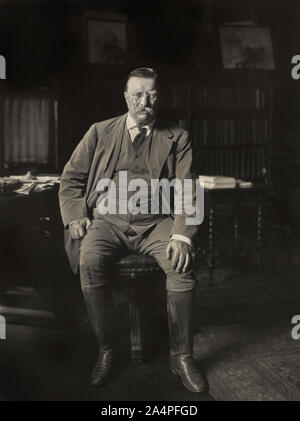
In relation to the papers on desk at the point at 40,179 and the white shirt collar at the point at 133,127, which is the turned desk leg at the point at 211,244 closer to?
the papers on desk at the point at 40,179

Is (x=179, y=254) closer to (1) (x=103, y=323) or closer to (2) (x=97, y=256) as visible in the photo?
(2) (x=97, y=256)

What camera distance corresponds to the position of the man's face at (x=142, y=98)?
278 cm

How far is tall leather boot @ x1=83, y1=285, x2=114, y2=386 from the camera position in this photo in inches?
106

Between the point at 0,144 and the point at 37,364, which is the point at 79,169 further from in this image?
the point at 0,144

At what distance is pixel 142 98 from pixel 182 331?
1184mm

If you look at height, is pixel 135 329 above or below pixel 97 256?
below

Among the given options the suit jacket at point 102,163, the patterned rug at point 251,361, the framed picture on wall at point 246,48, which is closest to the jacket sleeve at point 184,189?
the suit jacket at point 102,163

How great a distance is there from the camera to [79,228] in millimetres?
2820

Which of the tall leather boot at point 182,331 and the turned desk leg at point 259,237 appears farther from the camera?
the turned desk leg at point 259,237

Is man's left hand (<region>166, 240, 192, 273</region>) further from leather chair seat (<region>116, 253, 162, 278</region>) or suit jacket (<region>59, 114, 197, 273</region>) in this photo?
suit jacket (<region>59, 114, 197, 273</region>)

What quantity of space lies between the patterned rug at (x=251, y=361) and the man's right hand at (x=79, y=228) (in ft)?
3.03

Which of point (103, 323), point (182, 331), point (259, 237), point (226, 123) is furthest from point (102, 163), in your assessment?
point (226, 123)

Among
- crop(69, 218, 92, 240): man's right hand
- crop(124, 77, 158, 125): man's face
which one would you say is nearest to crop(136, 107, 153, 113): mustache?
crop(124, 77, 158, 125): man's face

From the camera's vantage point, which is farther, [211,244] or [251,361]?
[211,244]
